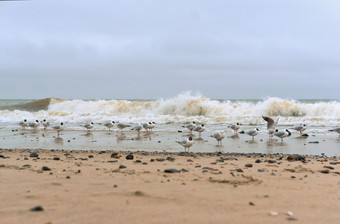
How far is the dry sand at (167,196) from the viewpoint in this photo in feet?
11.3

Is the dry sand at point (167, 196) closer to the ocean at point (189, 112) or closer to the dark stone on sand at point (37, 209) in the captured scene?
the dark stone on sand at point (37, 209)

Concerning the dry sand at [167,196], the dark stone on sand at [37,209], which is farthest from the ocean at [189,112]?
the dark stone on sand at [37,209]

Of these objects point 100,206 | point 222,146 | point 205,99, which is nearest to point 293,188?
point 100,206

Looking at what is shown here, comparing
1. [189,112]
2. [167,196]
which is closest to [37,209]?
[167,196]

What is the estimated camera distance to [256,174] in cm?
600

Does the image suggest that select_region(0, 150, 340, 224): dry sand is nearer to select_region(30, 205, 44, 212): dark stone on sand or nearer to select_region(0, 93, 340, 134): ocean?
select_region(30, 205, 44, 212): dark stone on sand

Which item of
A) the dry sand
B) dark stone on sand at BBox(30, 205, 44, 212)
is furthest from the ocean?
dark stone on sand at BBox(30, 205, 44, 212)

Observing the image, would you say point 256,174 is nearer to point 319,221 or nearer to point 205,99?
point 319,221

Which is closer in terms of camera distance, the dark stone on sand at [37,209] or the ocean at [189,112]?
the dark stone on sand at [37,209]

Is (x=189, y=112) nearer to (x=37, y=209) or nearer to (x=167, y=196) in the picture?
(x=167, y=196)

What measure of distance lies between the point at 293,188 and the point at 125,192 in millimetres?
2484

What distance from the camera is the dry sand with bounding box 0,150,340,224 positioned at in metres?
3.45

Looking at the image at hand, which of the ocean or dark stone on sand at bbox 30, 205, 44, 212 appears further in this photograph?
the ocean

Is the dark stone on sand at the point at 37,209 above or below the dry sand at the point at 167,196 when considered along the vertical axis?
above
